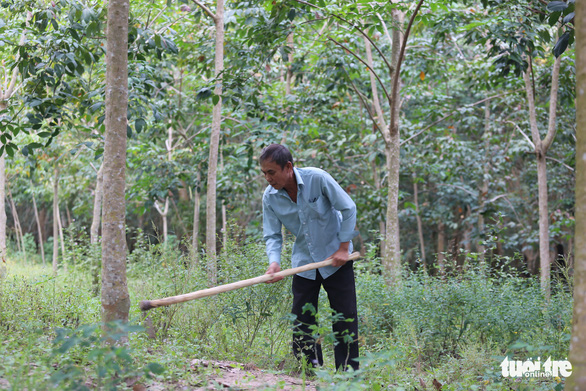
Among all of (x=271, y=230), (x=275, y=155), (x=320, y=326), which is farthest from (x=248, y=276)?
(x=275, y=155)

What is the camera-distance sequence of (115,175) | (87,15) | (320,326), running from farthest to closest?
(87,15) → (320,326) → (115,175)

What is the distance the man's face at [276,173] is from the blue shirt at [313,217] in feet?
0.28

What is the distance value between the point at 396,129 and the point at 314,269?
3.78 metres

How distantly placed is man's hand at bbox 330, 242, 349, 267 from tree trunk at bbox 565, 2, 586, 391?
1716 mm

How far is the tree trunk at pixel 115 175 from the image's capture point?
3590mm

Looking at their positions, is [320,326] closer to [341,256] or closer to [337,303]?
[337,303]

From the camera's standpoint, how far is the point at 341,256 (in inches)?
150

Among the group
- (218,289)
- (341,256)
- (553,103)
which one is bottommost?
(218,289)

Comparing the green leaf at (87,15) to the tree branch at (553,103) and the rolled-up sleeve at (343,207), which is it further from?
the tree branch at (553,103)

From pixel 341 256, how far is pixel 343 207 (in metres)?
0.36

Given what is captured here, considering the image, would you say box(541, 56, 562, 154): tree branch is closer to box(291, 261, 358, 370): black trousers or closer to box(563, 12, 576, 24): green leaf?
box(563, 12, 576, 24): green leaf

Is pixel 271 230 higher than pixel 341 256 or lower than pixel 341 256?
higher

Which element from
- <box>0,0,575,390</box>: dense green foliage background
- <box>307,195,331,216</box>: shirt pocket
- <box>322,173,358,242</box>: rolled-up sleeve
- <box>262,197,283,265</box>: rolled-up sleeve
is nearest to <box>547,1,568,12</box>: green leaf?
<box>0,0,575,390</box>: dense green foliage background

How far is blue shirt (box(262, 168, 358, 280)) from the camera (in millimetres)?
3885
